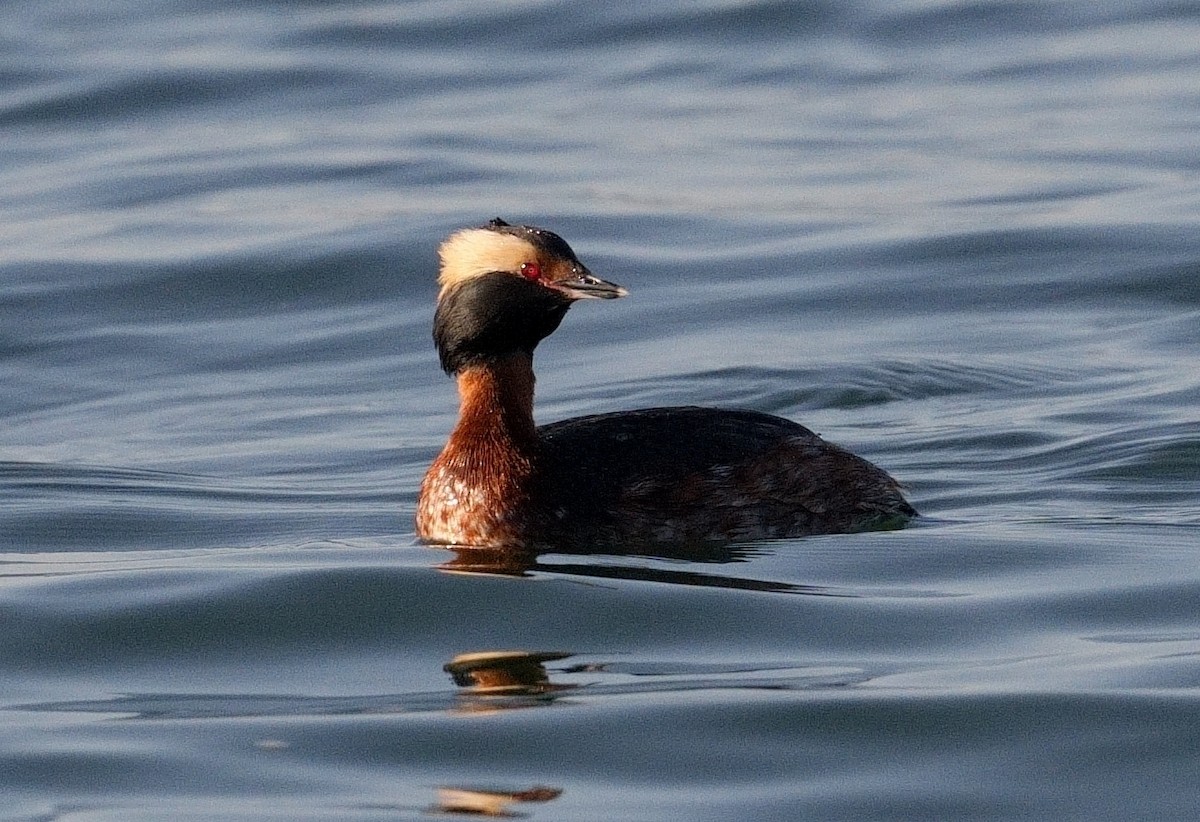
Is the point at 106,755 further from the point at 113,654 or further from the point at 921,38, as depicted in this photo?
the point at 921,38

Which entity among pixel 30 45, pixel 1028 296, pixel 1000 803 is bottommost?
pixel 1000 803

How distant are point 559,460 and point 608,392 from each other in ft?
15.0

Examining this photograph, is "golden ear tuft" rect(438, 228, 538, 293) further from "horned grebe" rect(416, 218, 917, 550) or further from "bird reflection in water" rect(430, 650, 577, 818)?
"bird reflection in water" rect(430, 650, 577, 818)

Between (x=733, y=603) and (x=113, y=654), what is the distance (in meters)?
2.21

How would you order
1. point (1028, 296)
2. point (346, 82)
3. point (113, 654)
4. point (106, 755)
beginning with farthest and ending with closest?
point (346, 82) → point (1028, 296) → point (113, 654) → point (106, 755)

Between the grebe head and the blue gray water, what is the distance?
1.05 metres

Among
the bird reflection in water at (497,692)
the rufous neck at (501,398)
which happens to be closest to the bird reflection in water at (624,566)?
the rufous neck at (501,398)

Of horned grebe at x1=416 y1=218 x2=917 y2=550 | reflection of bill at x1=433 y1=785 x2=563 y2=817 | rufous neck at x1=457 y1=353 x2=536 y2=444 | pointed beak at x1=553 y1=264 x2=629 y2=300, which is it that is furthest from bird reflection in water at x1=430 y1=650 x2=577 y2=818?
pointed beak at x1=553 y1=264 x2=629 y2=300

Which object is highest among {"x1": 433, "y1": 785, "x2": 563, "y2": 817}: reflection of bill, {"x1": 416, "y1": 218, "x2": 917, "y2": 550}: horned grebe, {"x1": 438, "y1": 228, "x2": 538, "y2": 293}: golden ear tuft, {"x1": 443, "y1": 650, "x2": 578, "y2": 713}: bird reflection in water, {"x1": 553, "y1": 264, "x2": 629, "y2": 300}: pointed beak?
{"x1": 438, "y1": 228, "x2": 538, "y2": 293}: golden ear tuft

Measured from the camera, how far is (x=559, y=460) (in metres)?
10.1

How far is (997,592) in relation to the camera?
9.06m

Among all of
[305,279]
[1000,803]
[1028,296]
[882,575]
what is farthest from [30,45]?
[1000,803]

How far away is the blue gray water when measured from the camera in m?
7.06

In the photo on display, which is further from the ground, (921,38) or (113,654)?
(921,38)
